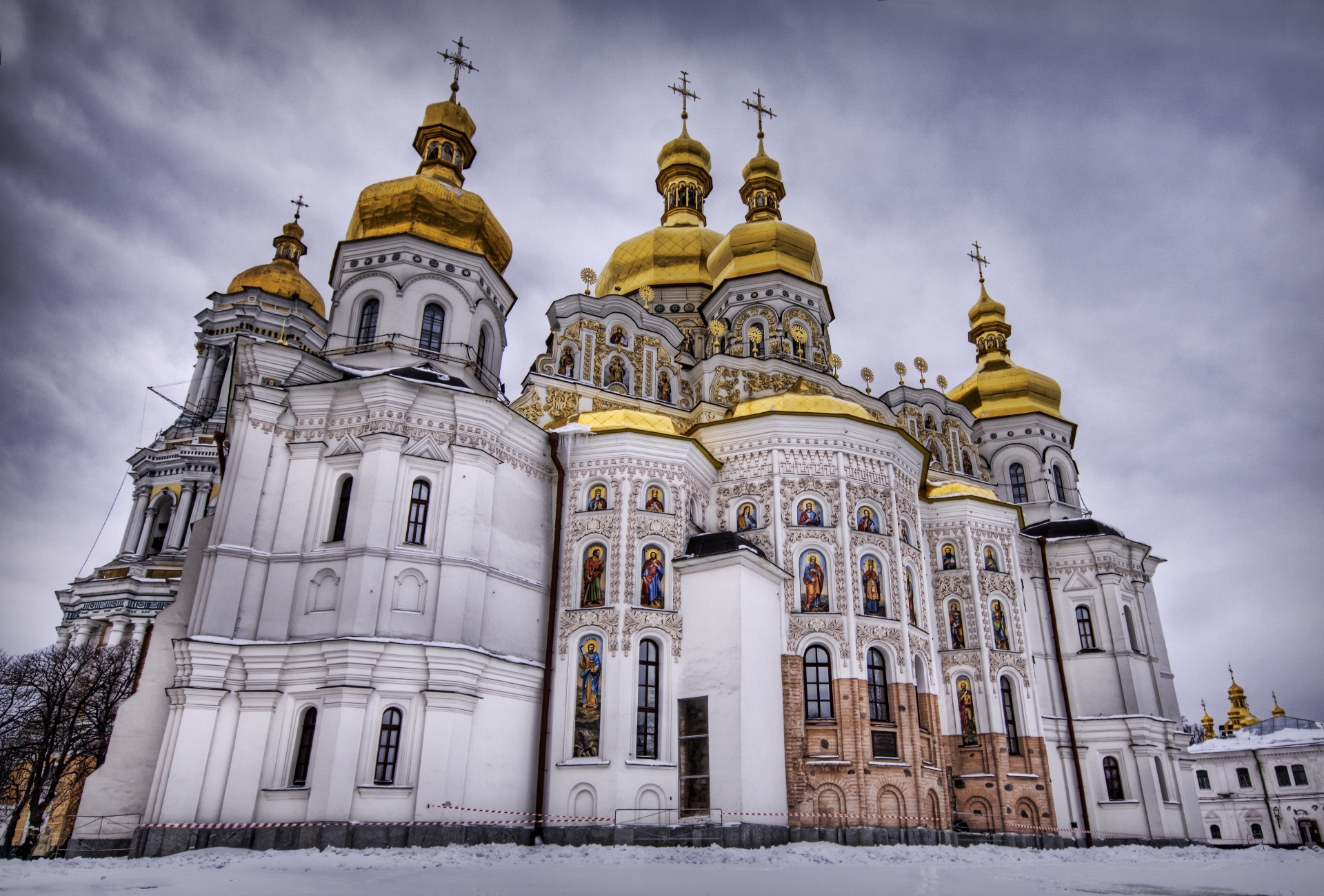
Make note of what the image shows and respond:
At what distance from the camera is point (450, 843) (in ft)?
47.8

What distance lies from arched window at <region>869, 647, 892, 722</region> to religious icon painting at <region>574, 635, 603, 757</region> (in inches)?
216

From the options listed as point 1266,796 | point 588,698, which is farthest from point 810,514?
point 1266,796

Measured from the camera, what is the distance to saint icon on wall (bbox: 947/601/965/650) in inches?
869

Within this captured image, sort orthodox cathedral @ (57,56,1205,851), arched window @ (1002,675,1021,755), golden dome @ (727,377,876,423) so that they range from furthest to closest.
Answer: arched window @ (1002,675,1021,755), golden dome @ (727,377,876,423), orthodox cathedral @ (57,56,1205,851)

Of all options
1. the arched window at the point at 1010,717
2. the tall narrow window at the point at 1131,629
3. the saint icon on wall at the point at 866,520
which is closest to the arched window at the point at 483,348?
the saint icon on wall at the point at 866,520

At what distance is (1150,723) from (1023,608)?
4939 millimetres

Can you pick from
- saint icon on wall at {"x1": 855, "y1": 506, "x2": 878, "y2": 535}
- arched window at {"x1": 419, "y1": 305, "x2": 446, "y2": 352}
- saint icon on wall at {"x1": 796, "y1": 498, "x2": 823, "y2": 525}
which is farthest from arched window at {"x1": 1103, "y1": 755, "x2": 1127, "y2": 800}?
arched window at {"x1": 419, "y1": 305, "x2": 446, "y2": 352}

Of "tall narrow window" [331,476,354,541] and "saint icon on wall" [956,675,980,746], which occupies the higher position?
"tall narrow window" [331,476,354,541]

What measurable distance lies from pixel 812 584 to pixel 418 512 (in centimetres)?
810

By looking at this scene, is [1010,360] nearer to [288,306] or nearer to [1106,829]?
[1106,829]

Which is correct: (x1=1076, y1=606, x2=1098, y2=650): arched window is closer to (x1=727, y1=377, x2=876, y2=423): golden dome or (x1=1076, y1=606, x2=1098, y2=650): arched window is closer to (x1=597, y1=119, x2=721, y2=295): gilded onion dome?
(x1=727, y1=377, x2=876, y2=423): golden dome

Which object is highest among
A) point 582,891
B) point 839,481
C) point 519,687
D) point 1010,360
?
point 1010,360

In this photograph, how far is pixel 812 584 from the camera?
19078 mm

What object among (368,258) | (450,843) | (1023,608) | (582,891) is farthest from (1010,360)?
(582,891)
